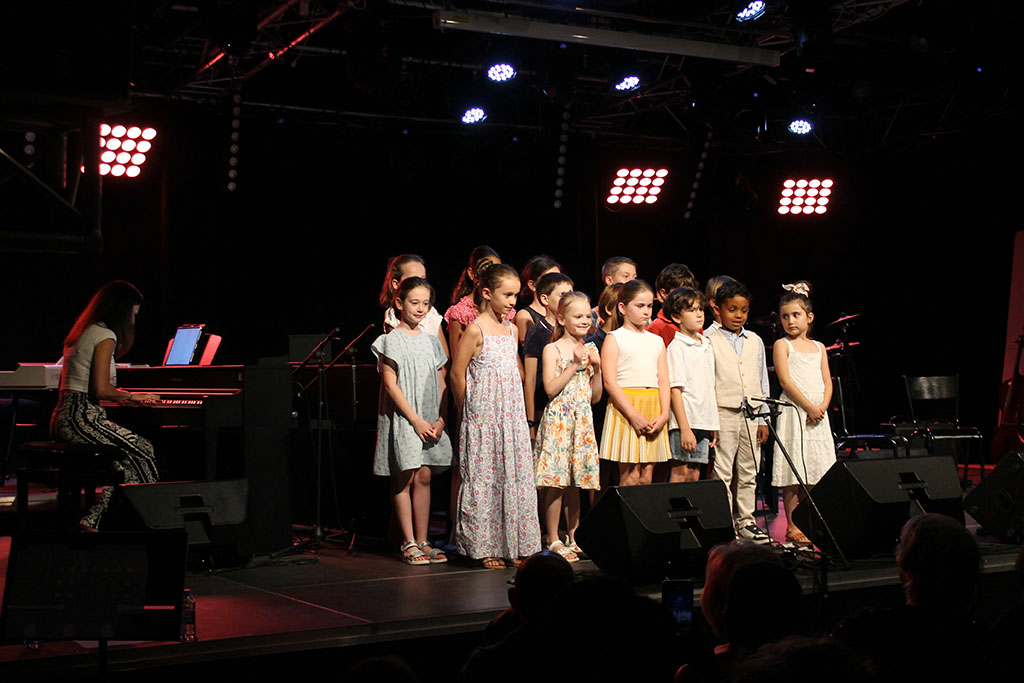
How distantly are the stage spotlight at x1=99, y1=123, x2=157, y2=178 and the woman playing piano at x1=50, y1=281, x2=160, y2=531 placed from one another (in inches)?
228

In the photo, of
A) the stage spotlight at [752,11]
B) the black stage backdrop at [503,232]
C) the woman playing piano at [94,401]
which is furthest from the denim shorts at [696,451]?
the black stage backdrop at [503,232]

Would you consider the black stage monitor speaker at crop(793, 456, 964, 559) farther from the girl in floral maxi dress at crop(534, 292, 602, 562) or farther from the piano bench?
the piano bench

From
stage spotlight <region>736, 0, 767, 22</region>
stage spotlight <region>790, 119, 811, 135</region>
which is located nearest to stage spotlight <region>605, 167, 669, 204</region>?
stage spotlight <region>790, 119, 811, 135</region>

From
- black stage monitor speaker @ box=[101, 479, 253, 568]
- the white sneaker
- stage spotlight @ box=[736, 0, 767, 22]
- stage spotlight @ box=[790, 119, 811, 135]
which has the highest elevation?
stage spotlight @ box=[790, 119, 811, 135]

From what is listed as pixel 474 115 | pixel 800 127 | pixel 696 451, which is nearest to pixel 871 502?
pixel 696 451

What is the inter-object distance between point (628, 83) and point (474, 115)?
201 centimetres

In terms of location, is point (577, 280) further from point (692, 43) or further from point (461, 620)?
point (461, 620)

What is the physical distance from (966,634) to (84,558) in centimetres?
269

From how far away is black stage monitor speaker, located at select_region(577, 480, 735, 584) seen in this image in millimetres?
4891

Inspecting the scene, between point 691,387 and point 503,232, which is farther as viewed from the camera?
point 503,232

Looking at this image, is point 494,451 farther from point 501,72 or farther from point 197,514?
point 501,72

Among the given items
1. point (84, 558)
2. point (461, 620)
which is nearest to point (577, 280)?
point (461, 620)

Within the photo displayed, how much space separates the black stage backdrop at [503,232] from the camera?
37.4 feet

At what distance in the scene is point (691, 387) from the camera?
620 centimetres
